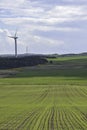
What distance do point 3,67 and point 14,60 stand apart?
15441 millimetres

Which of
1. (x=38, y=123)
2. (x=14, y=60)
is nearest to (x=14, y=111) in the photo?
(x=38, y=123)

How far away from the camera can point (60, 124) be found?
26.8m

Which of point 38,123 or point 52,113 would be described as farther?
point 52,113

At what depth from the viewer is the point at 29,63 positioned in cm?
19675

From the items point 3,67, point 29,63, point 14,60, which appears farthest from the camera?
point 29,63

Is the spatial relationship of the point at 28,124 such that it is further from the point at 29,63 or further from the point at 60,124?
the point at 29,63

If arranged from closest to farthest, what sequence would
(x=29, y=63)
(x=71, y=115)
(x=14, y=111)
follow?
(x=71, y=115), (x=14, y=111), (x=29, y=63)

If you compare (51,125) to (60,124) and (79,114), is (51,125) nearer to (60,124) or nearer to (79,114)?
(60,124)

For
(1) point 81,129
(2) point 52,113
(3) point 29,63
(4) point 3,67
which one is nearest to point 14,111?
(2) point 52,113

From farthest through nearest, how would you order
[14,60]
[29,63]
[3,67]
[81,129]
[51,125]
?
[29,63] → [14,60] → [3,67] → [51,125] → [81,129]

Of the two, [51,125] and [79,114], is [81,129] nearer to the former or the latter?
[51,125]

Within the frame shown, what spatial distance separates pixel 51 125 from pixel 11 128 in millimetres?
2460

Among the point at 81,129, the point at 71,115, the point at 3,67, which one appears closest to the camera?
the point at 81,129

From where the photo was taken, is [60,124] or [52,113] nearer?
[60,124]
